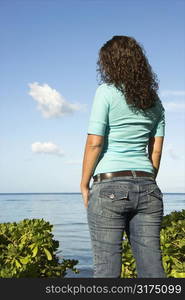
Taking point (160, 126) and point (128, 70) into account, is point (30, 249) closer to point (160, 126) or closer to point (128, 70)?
point (160, 126)

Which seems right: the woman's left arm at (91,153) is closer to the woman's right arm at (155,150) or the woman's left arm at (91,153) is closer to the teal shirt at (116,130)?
the teal shirt at (116,130)

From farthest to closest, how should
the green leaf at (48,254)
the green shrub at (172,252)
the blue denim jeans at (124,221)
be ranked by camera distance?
the green leaf at (48,254)
the green shrub at (172,252)
the blue denim jeans at (124,221)

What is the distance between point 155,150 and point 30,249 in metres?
3.08

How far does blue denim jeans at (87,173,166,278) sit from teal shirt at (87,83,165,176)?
134mm

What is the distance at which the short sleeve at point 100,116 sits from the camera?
3.71 meters

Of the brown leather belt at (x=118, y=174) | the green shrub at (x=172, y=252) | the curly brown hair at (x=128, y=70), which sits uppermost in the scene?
the curly brown hair at (x=128, y=70)

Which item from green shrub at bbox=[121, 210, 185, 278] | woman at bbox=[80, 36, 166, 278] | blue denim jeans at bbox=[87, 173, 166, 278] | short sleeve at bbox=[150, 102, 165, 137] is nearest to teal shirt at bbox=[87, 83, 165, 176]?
woman at bbox=[80, 36, 166, 278]

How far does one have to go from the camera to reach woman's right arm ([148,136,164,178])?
4.18 meters

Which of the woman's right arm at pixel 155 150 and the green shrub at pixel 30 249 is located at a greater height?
the woman's right arm at pixel 155 150

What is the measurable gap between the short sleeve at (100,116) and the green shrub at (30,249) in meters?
3.07

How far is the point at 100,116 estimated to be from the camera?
12.2ft

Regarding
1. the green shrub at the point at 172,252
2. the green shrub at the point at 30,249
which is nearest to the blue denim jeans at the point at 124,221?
the green shrub at the point at 172,252

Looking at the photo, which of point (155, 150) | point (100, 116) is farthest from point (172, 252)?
point (100, 116)

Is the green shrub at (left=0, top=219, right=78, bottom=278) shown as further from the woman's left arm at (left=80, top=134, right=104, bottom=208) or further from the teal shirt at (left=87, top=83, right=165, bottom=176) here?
the teal shirt at (left=87, top=83, right=165, bottom=176)
